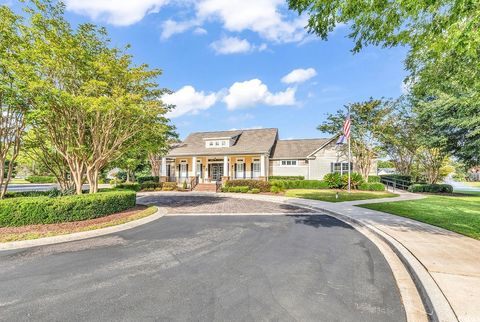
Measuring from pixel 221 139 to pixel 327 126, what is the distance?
13572 mm

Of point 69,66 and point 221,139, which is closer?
point 69,66

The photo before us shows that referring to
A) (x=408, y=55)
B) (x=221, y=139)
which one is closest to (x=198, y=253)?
(x=408, y=55)

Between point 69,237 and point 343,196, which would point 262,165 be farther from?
point 69,237

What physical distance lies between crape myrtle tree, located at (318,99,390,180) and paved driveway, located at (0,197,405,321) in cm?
2244

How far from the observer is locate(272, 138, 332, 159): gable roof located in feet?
98.1

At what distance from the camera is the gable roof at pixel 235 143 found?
29.4 meters

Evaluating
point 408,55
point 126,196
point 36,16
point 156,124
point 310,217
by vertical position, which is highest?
point 36,16

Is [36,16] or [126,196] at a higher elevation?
[36,16]

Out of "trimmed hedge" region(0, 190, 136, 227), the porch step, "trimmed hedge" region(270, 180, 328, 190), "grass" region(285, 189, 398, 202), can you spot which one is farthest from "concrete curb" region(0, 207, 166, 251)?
"trimmed hedge" region(270, 180, 328, 190)

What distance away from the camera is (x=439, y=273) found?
4.61m

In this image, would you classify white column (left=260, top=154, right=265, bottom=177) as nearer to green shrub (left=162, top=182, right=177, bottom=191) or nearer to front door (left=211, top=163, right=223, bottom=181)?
front door (left=211, top=163, right=223, bottom=181)

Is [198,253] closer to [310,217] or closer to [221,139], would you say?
[310,217]

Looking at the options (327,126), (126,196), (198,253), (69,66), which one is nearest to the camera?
(198,253)

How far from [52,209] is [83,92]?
18.3ft
